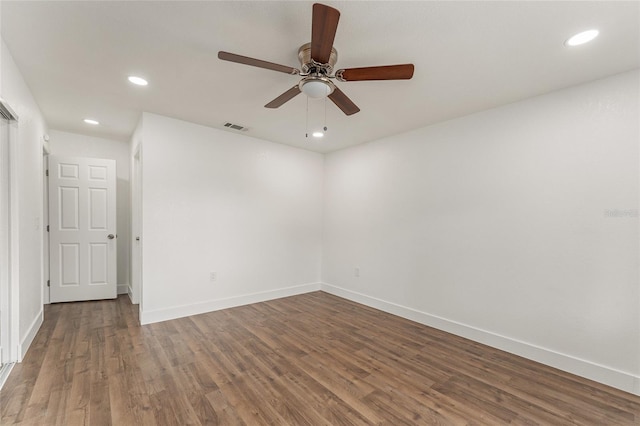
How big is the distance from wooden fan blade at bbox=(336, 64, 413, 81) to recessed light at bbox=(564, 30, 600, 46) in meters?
1.09

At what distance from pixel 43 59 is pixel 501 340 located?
4.83 metres

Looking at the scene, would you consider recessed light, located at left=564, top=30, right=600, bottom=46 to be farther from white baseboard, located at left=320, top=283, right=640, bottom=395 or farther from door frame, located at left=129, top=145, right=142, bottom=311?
door frame, located at left=129, top=145, right=142, bottom=311

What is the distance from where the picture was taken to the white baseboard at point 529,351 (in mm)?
2217

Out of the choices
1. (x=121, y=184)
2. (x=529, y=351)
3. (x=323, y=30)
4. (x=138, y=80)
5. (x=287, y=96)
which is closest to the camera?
(x=323, y=30)

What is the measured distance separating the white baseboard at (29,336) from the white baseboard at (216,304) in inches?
36.6

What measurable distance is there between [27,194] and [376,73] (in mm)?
3441

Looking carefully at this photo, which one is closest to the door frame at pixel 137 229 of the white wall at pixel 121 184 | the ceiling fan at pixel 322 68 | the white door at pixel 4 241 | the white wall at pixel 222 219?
the white wall at pixel 222 219

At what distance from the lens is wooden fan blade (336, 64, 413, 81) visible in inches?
71.0

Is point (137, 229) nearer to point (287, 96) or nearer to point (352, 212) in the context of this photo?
point (287, 96)

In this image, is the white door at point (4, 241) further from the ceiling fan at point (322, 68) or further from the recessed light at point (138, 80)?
the ceiling fan at point (322, 68)

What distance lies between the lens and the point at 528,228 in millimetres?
2725

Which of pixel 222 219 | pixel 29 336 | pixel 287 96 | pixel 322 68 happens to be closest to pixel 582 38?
pixel 322 68

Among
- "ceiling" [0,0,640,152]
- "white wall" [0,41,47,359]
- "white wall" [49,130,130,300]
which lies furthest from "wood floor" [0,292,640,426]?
"ceiling" [0,0,640,152]

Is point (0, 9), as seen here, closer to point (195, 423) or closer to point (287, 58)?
point (287, 58)
